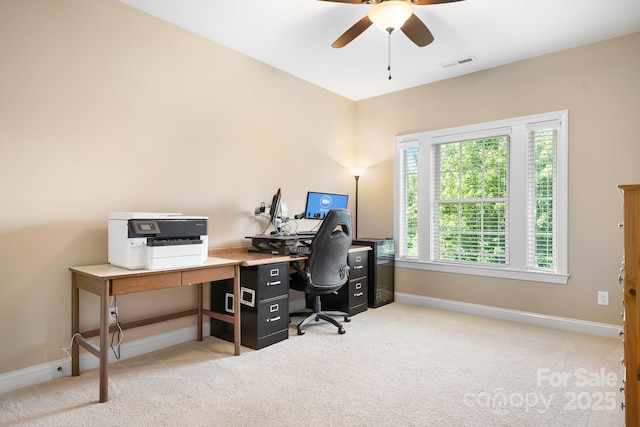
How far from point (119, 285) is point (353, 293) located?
2412 millimetres

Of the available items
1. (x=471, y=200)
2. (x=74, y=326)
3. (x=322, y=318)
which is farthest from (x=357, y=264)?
(x=74, y=326)

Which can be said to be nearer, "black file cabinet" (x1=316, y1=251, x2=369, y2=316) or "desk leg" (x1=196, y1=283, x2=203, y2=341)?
"desk leg" (x1=196, y1=283, x2=203, y2=341)

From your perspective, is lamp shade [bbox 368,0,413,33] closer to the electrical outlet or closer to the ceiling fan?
the ceiling fan

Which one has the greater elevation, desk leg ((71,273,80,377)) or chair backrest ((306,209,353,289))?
chair backrest ((306,209,353,289))

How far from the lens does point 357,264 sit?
4.05 meters

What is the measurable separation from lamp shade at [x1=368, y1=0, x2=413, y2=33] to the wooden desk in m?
2.01

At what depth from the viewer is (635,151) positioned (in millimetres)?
3121

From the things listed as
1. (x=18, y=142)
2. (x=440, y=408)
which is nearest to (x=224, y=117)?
(x=18, y=142)

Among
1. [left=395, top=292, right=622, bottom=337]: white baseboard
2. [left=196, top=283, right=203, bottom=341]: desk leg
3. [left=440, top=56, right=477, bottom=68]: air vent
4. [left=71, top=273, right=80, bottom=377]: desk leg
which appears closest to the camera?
[left=71, top=273, right=80, bottom=377]: desk leg

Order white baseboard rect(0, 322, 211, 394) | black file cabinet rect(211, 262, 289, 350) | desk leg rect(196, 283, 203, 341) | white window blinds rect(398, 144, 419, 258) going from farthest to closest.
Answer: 1. white window blinds rect(398, 144, 419, 258)
2. desk leg rect(196, 283, 203, 341)
3. black file cabinet rect(211, 262, 289, 350)
4. white baseboard rect(0, 322, 211, 394)

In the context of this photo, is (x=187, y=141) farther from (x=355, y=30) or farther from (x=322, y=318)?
(x=322, y=318)

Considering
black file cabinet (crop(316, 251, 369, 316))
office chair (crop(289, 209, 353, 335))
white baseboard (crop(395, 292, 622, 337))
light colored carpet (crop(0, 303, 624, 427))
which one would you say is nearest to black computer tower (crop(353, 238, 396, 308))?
black file cabinet (crop(316, 251, 369, 316))

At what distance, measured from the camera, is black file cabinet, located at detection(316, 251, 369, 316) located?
391 cm

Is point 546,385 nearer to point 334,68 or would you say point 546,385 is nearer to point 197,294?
point 197,294
